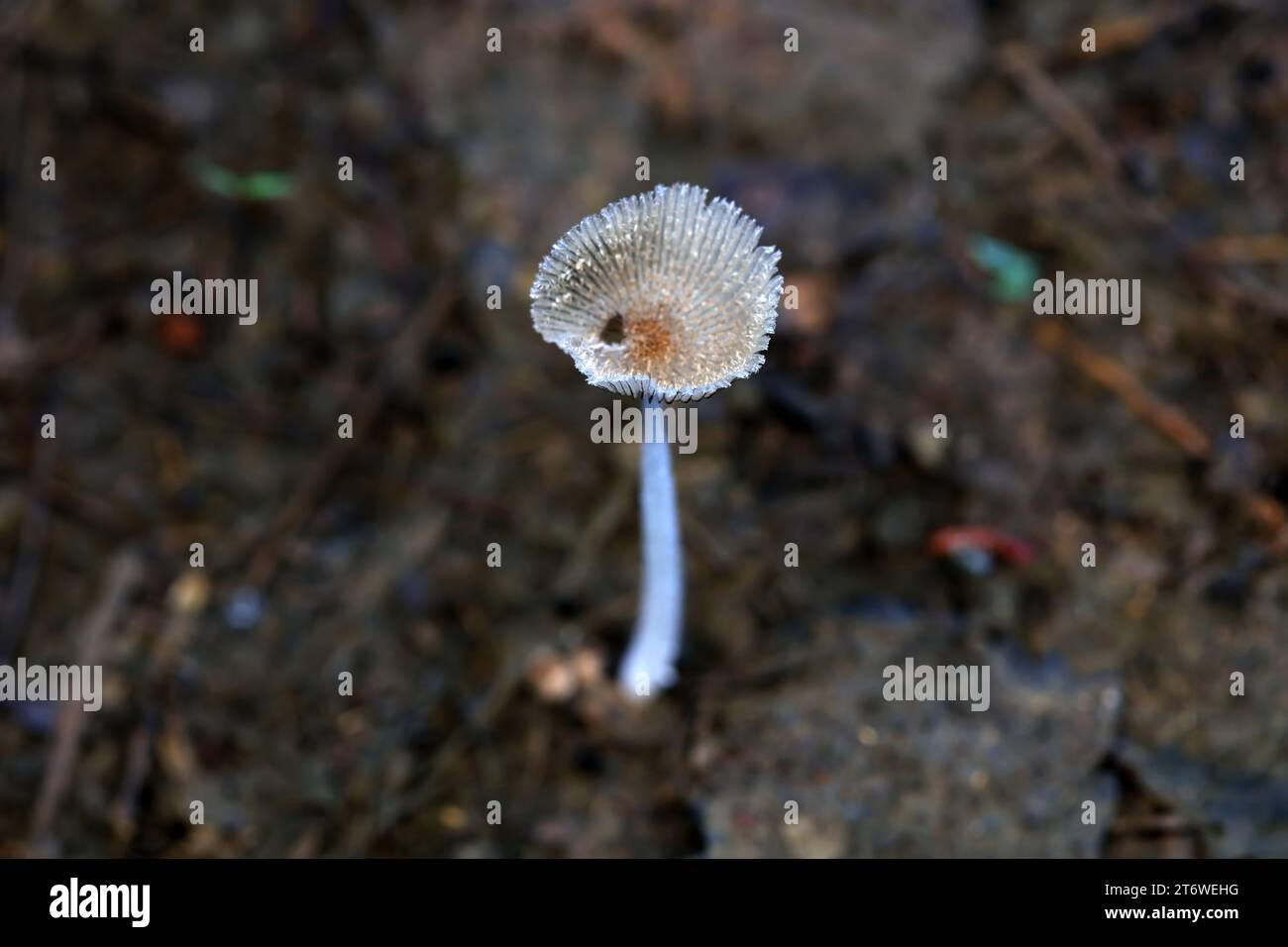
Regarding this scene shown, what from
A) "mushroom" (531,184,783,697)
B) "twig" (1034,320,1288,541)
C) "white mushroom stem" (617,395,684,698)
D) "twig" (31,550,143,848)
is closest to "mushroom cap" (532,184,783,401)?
"mushroom" (531,184,783,697)

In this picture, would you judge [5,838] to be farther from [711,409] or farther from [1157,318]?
[1157,318]

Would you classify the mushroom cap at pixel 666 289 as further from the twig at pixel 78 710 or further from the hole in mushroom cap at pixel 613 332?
the twig at pixel 78 710

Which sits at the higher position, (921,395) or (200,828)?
(921,395)

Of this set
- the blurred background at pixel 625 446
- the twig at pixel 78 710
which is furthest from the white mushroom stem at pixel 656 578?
the twig at pixel 78 710

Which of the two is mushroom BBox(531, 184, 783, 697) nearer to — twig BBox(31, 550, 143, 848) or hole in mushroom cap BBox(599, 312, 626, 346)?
hole in mushroom cap BBox(599, 312, 626, 346)

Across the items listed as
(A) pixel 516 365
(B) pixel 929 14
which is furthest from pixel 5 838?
(B) pixel 929 14

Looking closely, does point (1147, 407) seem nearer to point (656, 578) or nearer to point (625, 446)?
point (625, 446)
